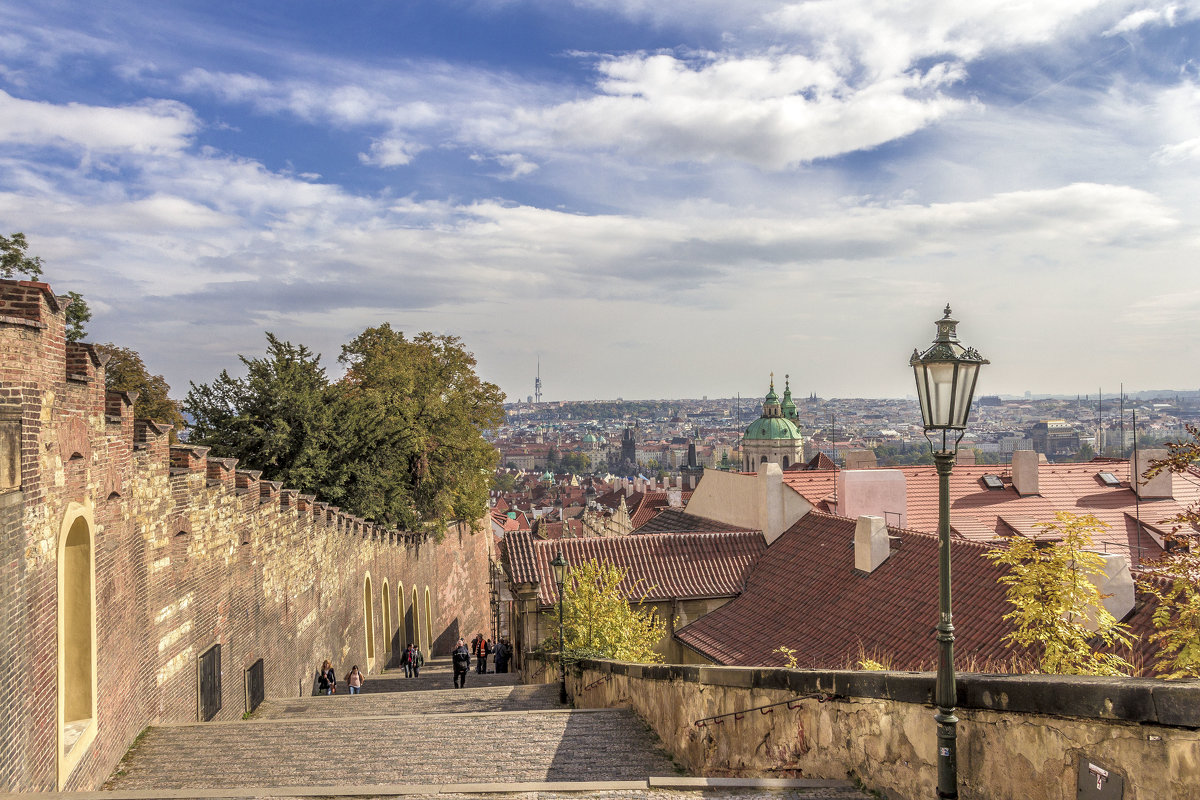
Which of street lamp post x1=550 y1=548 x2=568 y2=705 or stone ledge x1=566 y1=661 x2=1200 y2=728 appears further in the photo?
street lamp post x1=550 y1=548 x2=568 y2=705

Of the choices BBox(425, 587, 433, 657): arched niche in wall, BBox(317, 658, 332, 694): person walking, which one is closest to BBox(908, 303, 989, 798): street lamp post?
BBox(317, 658, 332, 694): person walking

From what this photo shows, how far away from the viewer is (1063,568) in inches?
306

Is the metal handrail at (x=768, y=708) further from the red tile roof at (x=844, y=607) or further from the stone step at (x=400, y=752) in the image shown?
the red tile roof at (x=844, y=607)

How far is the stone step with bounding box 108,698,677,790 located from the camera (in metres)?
9.10

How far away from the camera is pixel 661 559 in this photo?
2295 centimetres

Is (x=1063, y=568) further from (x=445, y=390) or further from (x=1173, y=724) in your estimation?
(x=445, y=390)

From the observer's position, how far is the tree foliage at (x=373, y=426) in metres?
28.4

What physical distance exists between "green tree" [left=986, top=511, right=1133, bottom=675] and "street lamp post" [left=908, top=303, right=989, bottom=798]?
2.18 meters

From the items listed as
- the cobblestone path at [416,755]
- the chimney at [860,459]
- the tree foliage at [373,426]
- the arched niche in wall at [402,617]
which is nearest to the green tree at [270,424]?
the tree foliage at [373,426]

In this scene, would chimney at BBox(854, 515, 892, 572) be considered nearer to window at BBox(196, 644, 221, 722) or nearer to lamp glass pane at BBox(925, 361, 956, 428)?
window at BBox(196, 644, 221, 722)

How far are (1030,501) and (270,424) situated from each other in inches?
995

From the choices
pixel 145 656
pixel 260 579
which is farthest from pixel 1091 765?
pixel 260 579

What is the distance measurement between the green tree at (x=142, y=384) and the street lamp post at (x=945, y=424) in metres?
29.8

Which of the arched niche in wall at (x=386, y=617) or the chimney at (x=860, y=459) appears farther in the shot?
the chimney at (x=860, y=459)
